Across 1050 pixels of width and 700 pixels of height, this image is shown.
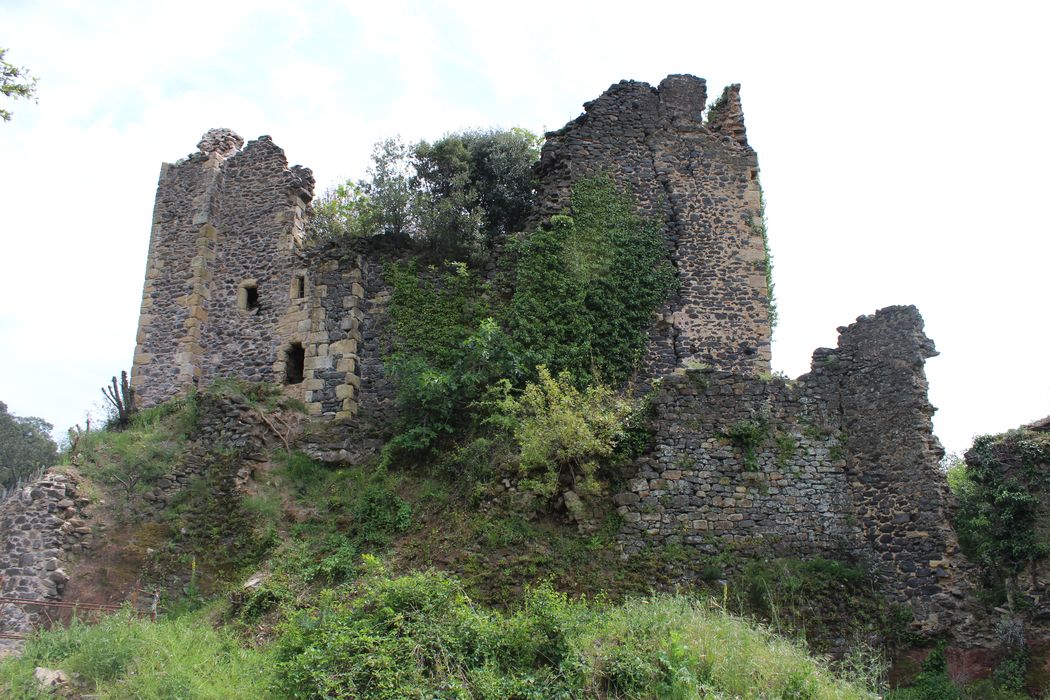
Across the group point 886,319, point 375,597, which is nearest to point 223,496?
point 375,597

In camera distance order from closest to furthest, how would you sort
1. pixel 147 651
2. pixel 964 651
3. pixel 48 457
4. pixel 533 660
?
pixel 533 660 < pixel 147 651 < pixel 964 651 < pixel 48 457

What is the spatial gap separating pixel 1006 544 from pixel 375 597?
8008 mm

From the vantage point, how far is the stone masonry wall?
14.2 meters

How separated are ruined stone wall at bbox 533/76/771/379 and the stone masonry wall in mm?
9309

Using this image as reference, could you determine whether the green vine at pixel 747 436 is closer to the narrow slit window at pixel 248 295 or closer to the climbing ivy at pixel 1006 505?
the climbing ivy at pixel 1006 505

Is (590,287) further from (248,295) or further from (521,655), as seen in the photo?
(521,655)

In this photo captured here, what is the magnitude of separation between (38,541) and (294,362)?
5894 mm

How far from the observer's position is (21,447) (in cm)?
3697

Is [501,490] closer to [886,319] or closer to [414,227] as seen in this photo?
[886,319]

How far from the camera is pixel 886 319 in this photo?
45.8 feet

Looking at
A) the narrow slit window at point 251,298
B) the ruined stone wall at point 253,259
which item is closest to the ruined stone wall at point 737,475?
the ruined stone wall at point 253,259

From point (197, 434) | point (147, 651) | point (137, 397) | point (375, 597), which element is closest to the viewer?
point (375, 597)

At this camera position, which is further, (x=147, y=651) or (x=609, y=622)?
(x=147, y=651)

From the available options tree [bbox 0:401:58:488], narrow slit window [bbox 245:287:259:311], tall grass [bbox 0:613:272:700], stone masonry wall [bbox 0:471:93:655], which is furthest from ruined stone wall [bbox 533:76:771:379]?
tree [bbox 0:401:58:488]
